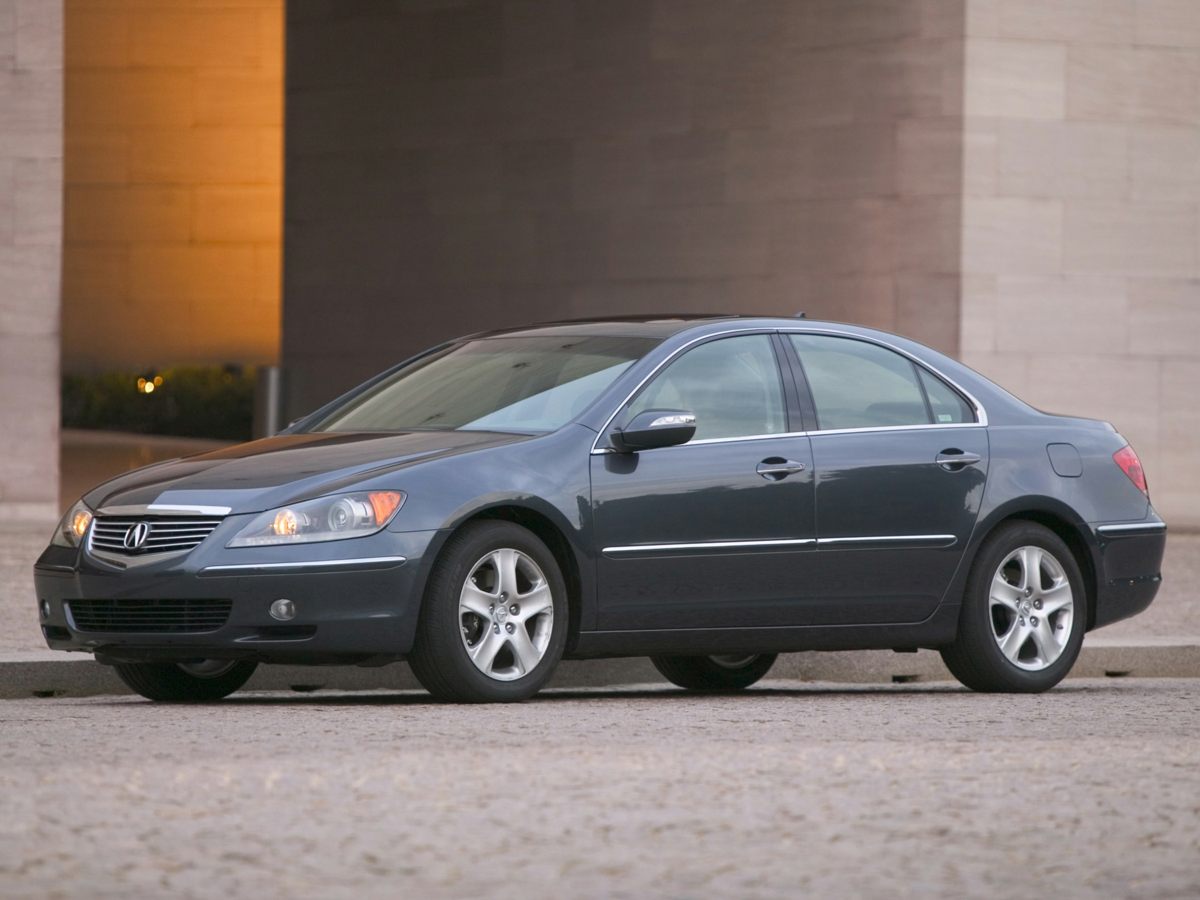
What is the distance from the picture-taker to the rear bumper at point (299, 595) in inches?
343

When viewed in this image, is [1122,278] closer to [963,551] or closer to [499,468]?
[963,551]

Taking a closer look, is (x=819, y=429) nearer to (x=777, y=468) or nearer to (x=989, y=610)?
(x=777, y=468)

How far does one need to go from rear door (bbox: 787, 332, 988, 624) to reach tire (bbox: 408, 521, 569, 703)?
129 cm

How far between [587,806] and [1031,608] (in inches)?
177

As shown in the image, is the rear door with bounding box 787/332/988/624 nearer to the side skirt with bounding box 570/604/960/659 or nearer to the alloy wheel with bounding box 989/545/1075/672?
the side skirt with bounding box 570/604/960/659

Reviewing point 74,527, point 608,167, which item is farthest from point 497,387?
point 608,167

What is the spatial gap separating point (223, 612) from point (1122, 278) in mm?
11988

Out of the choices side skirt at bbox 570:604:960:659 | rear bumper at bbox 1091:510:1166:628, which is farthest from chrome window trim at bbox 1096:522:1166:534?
side skirt at bbox 570:604:960:659

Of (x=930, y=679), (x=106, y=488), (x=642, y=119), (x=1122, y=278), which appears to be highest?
(x=642, y=119)

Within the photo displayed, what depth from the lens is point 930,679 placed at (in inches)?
468

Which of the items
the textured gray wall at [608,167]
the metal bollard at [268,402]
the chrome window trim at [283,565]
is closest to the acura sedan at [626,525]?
the chrome window trim at [283,565]

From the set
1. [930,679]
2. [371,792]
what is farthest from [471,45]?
[371,792]

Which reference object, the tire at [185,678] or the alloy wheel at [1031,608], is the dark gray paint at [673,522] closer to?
the alloy wheel at [1031,608]

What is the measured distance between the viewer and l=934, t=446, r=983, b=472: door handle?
10.2 meters
